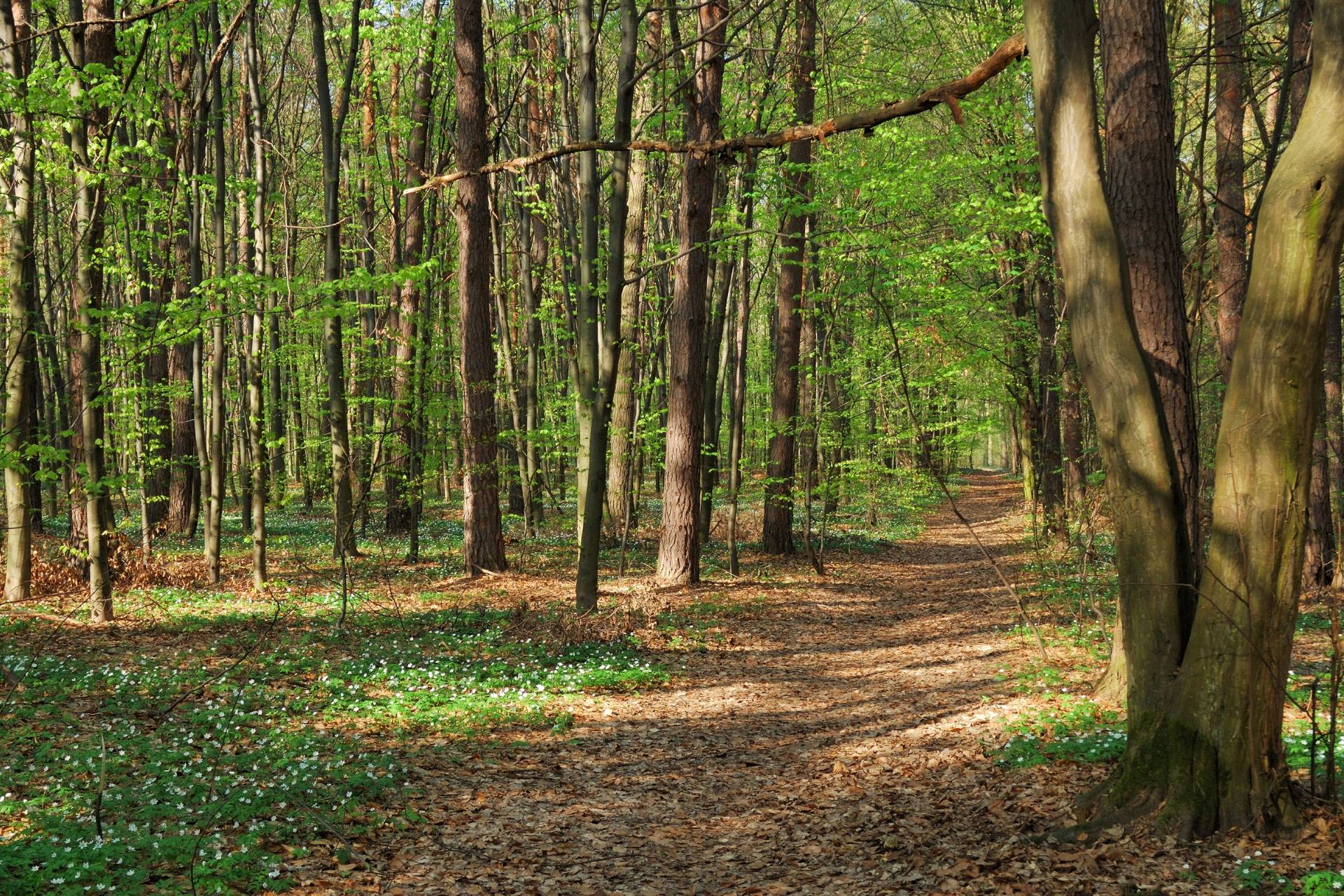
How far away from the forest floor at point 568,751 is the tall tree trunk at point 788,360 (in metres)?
4.71

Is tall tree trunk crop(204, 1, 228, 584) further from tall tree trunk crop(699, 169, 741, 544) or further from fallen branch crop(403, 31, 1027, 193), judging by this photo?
tall tree trunk crop(699, 169, 741, 544)

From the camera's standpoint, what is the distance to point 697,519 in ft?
46.6

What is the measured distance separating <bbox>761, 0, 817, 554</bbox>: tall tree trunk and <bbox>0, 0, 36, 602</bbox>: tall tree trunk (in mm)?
11641

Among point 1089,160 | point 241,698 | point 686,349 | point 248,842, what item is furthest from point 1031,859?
point 686,349

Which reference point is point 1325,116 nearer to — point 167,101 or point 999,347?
point 999,347

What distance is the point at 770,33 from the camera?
21.9 m

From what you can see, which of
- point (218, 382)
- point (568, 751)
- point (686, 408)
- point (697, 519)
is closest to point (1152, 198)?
point (568, 751)

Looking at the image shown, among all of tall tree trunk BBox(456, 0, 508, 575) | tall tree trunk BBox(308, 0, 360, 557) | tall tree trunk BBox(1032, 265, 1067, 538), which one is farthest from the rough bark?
tall tree trunk BBox(1032, 265, 1067, 538)

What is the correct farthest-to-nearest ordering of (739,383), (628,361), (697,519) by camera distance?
(628,361), (739,383), (697,519)

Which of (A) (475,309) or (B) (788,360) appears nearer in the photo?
(A) (475,309)

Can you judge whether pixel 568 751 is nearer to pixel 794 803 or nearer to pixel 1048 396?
pixel 794 803

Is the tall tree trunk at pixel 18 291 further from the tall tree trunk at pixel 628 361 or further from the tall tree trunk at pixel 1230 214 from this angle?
the tall tree trunk at pixel 1230 214

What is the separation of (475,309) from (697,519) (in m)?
5.11

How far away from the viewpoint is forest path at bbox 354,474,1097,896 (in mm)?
5027
